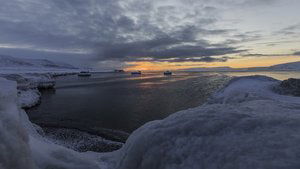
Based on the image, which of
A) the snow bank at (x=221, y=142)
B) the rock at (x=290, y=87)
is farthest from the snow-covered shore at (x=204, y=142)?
the rock at (x=290, y=87)

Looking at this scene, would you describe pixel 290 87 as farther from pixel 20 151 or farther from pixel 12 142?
pixel 12 142

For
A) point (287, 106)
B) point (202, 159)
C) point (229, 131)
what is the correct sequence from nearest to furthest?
point (202, 159) < point (229, 131) < point (287, 106)

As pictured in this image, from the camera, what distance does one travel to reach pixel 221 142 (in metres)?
4.75

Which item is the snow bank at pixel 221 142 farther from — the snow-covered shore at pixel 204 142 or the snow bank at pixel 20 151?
the snow bank at pixel 20 151

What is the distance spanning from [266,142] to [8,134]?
16.8 feet

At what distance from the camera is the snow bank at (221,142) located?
161 inches

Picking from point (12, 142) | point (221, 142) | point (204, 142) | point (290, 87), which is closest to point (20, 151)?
point (12, 142)

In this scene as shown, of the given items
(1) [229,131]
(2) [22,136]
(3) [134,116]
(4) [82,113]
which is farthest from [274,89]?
(4) [82,113]

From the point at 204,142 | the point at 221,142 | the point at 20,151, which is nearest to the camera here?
the point at 221,142

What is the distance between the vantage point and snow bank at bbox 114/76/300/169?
4.08 meters

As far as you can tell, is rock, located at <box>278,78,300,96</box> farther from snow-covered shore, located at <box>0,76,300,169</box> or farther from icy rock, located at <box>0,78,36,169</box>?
icy rock, located at <box>0,78,36,169</box>

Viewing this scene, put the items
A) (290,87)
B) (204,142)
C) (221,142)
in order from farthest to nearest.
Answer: (290,87) < (204,142) < (221,142)

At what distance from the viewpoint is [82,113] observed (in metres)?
32.4

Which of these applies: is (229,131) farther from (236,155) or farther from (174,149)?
(174,149)
